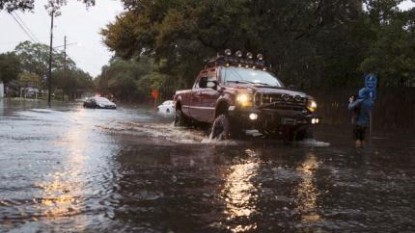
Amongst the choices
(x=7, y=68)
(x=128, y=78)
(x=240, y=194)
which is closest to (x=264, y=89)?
(x=240, y=194)

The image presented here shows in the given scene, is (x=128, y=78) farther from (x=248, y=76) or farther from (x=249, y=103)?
(x=249, y=103)

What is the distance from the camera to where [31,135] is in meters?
12.8

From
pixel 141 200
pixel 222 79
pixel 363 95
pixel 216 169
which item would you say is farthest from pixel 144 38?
pixel 141 200

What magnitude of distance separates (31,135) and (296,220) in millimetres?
9096

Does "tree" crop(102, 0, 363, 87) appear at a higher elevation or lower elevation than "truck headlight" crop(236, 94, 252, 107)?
higher

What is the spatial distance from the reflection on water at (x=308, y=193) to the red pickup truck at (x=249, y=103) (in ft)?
9.79

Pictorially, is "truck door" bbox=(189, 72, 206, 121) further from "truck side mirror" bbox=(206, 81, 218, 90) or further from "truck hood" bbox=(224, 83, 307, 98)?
"truck hood" bbox=(224, 83, 307, 98)

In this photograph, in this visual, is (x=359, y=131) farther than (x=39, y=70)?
No

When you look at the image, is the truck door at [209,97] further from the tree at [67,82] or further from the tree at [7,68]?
the tree at [67,82]

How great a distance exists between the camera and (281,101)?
41.2ft

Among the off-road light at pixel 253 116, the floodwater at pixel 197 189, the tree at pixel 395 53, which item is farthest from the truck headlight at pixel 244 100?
the tree at pixel 395 53

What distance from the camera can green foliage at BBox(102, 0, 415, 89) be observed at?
86.9 feet

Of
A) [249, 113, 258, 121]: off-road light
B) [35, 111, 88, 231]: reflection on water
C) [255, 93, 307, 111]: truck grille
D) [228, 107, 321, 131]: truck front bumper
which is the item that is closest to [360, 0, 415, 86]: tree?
[255, 93, 307, 111]: truck grille

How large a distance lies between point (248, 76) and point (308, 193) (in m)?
7.91
